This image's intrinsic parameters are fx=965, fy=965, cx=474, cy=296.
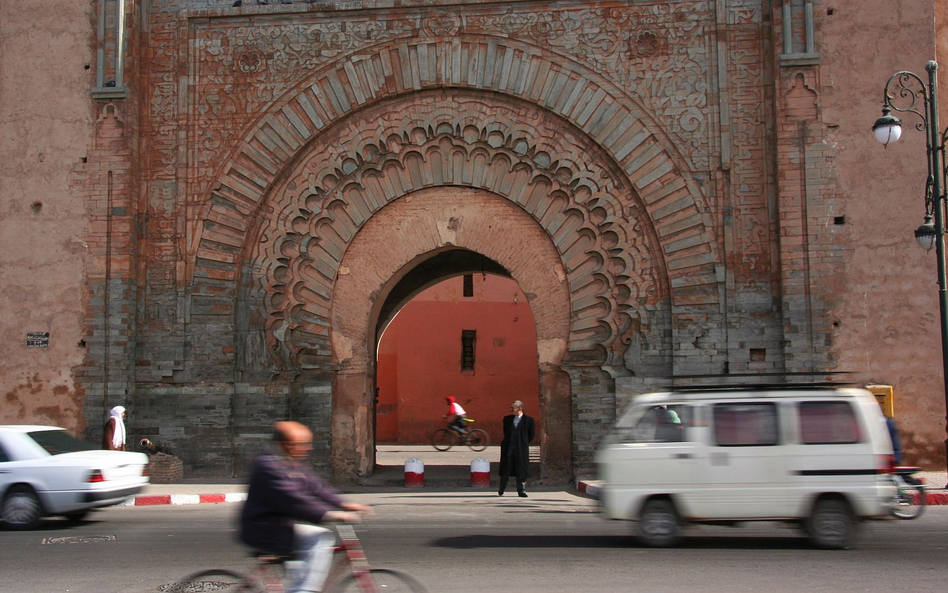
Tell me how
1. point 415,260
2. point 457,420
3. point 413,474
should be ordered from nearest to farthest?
point 413,474 → point 415,260 → point 457,420

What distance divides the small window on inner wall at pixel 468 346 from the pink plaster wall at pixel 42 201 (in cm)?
1435

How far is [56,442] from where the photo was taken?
9945 mm

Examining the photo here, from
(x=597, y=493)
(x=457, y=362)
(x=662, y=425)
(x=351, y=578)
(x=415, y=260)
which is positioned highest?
(x=415, y=260)

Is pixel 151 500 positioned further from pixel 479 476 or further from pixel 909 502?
pixel 909 502

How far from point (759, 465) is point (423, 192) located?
743 centimetres

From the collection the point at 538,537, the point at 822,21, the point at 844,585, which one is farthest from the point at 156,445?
the point at 822,21

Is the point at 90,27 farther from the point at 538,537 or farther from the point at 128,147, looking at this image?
the point at 538,537

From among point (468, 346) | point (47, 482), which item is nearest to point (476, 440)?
point (468, 346)

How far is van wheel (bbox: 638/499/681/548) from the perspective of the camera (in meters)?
8.05

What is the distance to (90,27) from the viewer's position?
47.0 feet

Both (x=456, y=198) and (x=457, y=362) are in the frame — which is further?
(x=457, y=362)

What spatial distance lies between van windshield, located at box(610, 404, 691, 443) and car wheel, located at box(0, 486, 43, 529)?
5652 millimetres

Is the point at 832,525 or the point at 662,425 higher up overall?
the point at 662,425

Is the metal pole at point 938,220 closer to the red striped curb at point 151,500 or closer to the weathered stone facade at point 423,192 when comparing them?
the weathered stone facade at point 423,192
